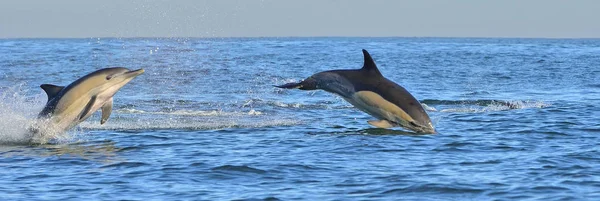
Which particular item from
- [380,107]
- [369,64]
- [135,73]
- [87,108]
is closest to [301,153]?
[380,107]

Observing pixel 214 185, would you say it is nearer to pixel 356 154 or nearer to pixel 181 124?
pixel 356 154

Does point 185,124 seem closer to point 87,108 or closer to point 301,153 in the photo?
point 87,108

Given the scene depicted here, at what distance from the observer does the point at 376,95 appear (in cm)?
1628

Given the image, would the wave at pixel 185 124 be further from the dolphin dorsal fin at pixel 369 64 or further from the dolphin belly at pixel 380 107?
the dolphin dorsal fin at pixel 369 64

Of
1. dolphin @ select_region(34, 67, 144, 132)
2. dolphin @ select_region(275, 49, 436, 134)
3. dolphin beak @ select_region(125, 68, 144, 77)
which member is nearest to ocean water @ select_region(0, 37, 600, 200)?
dolphin @ select_region(275, 49, 436, 134)

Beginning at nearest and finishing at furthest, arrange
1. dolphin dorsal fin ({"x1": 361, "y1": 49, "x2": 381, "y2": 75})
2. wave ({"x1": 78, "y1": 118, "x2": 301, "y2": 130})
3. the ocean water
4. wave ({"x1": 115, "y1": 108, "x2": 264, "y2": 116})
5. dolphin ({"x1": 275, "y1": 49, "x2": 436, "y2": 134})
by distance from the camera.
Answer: the ocean water < dolphin ({"x1": 275, "y1": 49, "x2": 436, "y2": 134}) < dolphin dorsal fin ({"x1": 361, "y1": 49, "x2": 381, "y2": 75}) < wave ({"x1": 78, "y1": 118, "x2": 301, "y2": 130}) < wave ({"x1": 115, "y1": 108, "x2": 264, "y2": 116})

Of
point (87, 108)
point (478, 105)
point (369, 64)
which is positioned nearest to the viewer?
point (87, 108)

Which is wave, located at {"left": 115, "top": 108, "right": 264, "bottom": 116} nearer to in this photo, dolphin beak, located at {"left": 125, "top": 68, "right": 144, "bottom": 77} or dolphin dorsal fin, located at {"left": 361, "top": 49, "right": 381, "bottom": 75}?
dolphin dorsal fin, located at {"left": 361, "top": 49, "right": 381, "bottom": 75}

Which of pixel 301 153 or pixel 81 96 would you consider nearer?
pixel 301 153

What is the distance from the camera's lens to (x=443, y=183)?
456 inches

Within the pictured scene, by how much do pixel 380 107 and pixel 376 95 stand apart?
0.73 feet

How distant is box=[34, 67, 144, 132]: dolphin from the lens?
1520 cm

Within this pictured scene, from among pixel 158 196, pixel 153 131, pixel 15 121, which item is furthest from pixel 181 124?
pixel 158 196

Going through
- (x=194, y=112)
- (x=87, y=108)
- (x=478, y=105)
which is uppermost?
(x=87, y=108)
